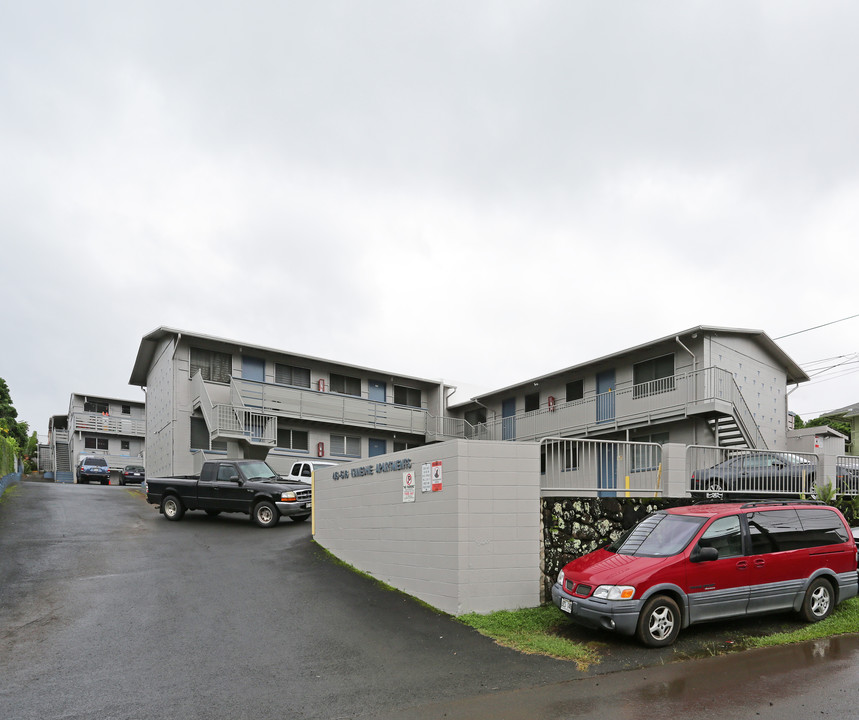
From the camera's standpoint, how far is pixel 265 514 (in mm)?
17656

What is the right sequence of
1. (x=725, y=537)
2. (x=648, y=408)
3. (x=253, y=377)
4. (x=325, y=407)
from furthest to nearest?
(x=325, y=407) < (x=253, y=377) < (x=648, y=408) < (x=725, y=537)

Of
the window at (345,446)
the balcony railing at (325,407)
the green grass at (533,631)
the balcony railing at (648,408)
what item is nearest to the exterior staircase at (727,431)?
the balcony railing at (648,408)

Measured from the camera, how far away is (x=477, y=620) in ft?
30.0

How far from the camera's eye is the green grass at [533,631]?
783 centimetres

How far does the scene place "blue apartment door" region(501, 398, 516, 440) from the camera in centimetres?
2986

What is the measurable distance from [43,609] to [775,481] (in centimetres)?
1413

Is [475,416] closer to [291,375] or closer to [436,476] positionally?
[291,375]

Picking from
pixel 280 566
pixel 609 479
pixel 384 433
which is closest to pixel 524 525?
pixel 609 479

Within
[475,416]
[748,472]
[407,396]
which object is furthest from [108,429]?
[748,472]

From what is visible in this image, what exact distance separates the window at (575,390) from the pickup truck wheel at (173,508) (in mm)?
15811

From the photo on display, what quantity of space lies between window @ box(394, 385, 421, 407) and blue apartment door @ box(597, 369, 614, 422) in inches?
412

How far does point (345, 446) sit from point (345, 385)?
3.00m

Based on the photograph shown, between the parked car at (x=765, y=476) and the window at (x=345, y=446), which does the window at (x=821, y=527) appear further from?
the window at (x=345, y=446)

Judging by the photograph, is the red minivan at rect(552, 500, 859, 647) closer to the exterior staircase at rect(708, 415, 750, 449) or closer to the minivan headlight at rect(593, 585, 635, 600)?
the minivan headlight at rect(593, 585, 635, 600)
